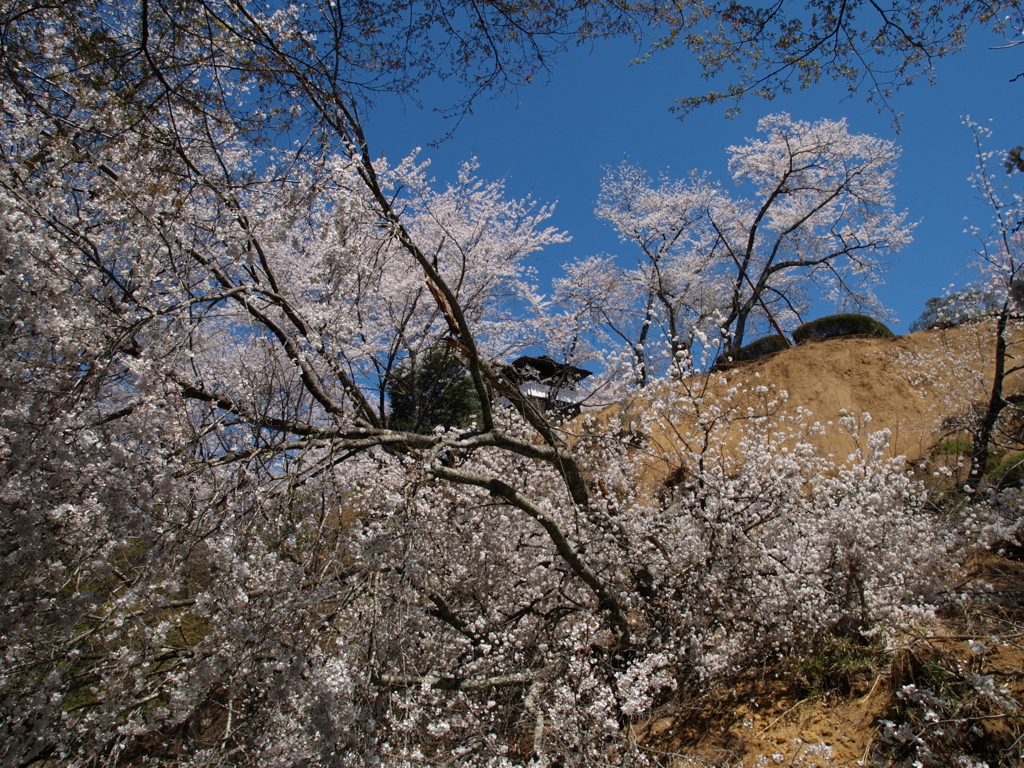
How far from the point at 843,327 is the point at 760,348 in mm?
2454

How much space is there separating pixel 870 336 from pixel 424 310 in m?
12.3

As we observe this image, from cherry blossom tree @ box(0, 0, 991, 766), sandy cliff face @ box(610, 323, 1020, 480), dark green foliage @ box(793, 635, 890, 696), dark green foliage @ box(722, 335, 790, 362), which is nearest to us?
cherry blossom tree @ box(0, 0, 991, 766)

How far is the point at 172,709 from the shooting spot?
2943 millimetres

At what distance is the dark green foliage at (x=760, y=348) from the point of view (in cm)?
1819

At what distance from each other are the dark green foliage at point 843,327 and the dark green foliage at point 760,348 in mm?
880

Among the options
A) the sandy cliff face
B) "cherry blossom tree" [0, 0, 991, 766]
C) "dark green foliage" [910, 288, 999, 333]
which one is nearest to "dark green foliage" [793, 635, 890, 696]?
"cherry blossom tree" [0, 0, 991, 766]

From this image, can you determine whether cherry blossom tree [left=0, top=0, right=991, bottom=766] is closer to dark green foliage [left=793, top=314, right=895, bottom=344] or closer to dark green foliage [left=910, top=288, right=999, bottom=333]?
dark green foliage [left=910, top=288, right=999, bottom=333]

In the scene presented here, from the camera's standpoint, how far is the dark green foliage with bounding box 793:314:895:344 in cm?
1658

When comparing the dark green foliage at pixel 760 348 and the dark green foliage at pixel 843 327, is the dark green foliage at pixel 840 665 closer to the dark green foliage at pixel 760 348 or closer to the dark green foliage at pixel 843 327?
the dark green foliage at pixel 843 327

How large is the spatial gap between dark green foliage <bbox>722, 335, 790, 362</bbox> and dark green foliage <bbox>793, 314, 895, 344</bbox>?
2.89 ft

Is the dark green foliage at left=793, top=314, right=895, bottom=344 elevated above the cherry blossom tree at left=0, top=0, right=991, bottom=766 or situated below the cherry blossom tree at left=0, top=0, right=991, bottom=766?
above

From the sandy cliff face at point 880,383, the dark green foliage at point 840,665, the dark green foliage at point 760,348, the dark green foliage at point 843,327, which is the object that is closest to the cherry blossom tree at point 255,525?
the dark green foliage at point 840,665

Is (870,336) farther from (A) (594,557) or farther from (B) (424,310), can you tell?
(A) (594,557)

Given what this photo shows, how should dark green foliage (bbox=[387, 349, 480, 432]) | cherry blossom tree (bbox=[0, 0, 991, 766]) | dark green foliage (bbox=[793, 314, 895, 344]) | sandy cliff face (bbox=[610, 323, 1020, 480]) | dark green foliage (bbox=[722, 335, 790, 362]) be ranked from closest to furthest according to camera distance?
cherry blossom tree (bbox=[0, 0, 991, 766]) → dark green foliage (bbox=[387, 349, 480, 432]) → sandy cliff face (bbox=[610, 323, 1020, 480]) → dark green foliage (bbox=[793, 314, 895, 344]) → dark green foliage (bbox=[722, 335, 790, 362])
